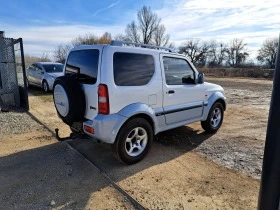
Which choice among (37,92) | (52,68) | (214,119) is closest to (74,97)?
(214,119)

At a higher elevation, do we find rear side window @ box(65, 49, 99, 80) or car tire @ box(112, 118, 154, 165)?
rear side window @ box(65, 49, 99, 80)

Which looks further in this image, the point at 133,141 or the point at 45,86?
the point at 45,86

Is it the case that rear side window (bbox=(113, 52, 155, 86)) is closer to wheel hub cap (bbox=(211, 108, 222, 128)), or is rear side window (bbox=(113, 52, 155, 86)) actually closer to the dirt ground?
the dirt ground

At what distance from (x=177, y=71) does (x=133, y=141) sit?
1.64 metres

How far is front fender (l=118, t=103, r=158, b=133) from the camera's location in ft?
11.8

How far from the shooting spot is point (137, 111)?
12.2ft

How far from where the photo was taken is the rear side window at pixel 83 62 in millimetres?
3614

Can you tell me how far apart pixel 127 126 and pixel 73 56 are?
1656mm

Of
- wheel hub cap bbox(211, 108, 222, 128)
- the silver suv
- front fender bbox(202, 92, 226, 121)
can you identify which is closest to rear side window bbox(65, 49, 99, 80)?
the silver suv

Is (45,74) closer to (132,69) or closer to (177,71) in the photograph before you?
(177,71)

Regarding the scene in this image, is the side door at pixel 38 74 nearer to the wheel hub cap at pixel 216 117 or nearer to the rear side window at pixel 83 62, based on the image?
the rear side window at pixel 83 62

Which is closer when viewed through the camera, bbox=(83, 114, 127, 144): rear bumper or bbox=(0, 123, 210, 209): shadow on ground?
bbox=(0, 123, 210, 209): shadow on ground

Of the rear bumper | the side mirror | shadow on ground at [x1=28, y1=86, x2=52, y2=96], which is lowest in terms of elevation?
shadow on ground at [x1=28, y1=86, x2=52, y2=96]

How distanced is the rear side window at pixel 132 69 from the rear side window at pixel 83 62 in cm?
33
